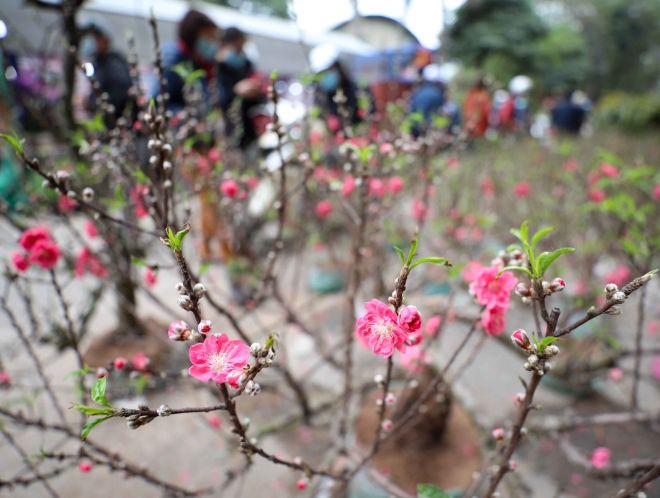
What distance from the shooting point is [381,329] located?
2.20 feet

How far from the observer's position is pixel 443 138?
6.68 feet

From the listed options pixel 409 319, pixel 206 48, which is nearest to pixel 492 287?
pixel 409 319

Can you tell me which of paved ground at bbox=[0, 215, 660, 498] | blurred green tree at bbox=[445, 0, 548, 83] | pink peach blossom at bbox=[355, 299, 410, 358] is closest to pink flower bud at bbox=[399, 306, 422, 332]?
pink peach blossom at bbox=[355, 299, 410, 358]

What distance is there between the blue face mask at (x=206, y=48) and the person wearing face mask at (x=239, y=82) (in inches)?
3.1

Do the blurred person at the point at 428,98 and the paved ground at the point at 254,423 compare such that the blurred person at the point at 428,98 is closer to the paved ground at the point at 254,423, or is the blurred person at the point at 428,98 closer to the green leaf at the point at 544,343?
the paved ground at the point at 254,423

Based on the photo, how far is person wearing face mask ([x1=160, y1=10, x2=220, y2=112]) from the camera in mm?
2978

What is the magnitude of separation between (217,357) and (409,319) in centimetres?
32

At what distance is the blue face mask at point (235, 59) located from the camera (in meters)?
3.20

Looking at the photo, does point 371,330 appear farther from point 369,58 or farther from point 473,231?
point 369,58

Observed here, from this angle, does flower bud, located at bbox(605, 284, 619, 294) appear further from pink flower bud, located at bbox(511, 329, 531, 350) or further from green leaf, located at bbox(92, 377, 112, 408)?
green leaf, located at bbox(92, 377, 112, 408)

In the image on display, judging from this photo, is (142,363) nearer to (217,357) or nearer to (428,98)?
(217,357)

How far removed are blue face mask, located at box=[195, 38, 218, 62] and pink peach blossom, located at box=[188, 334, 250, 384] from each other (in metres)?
3.04

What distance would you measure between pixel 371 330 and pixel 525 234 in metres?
0.34

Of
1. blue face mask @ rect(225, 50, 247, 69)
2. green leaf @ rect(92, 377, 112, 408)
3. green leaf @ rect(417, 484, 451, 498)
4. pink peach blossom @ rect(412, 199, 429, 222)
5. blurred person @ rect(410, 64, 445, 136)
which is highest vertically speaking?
blurred person @ rect(410, 64, 445, 136)
